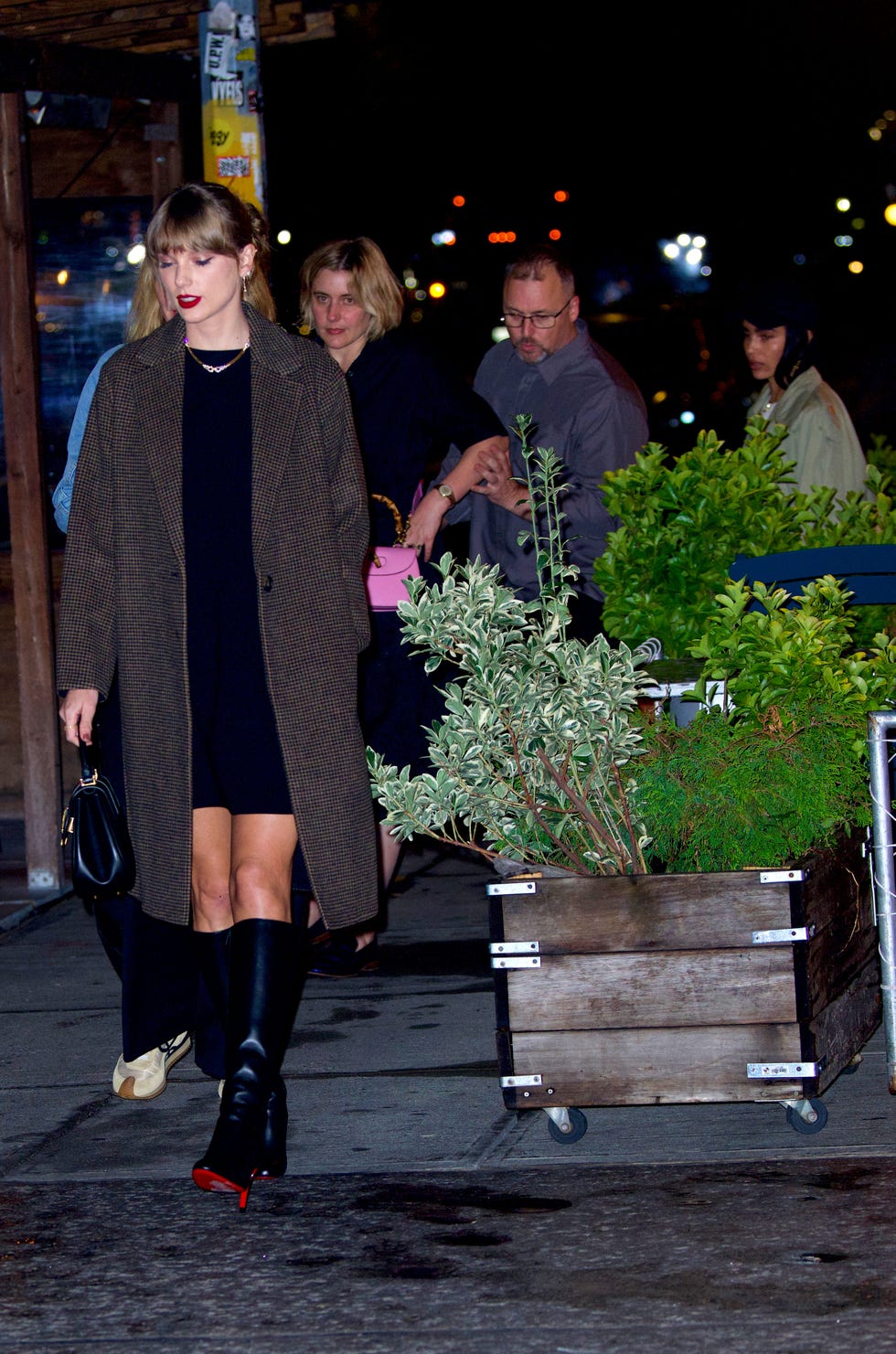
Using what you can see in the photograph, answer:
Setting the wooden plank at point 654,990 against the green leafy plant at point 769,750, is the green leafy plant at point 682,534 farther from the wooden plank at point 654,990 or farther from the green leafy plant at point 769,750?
the wooden plank at point 654,990

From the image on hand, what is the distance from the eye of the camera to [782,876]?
3.81m

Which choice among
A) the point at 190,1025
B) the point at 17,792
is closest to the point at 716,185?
the point at 17,792

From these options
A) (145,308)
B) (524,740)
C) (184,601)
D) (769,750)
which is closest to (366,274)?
(145,308)

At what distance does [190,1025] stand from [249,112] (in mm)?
3924

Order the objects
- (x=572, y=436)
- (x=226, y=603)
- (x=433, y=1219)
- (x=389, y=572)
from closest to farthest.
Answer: (x=433, y=1219)
(x=226, y=603)
(x=389, y=572)
(x=572, y=436)

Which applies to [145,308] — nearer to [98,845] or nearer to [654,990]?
[98,845]

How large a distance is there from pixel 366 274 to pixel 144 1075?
239 cm

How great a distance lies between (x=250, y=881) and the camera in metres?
3.88

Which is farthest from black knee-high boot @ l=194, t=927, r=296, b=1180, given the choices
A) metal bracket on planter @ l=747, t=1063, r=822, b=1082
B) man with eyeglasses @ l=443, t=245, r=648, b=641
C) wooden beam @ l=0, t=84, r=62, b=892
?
wooden beam @ l=0, t=84, r=62, b=892

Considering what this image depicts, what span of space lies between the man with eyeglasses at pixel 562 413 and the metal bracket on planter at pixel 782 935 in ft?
6.66

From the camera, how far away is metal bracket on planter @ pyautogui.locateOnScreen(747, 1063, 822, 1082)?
3.81 meters

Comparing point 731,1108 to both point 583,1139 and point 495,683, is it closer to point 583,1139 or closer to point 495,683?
point 583,1139

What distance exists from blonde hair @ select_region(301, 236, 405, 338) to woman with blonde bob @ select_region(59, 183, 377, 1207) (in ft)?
4.62

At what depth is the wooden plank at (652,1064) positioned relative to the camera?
384 centimetres
